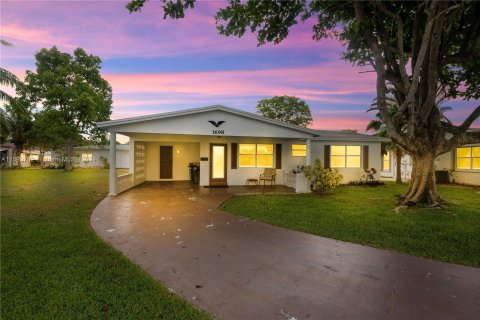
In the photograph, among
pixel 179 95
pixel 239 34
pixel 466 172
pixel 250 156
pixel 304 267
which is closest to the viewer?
pixel 304 267

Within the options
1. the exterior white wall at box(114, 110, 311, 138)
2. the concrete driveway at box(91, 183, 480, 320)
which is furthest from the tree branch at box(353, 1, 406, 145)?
the concrete driveway at box(91, 183, 480, 320)

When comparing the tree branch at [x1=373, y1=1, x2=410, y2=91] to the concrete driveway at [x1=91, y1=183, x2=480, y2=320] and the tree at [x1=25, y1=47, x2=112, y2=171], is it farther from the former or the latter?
the tree at [x1=25, y1=47, x2=112, y2=171]

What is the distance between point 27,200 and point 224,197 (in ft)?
23.9

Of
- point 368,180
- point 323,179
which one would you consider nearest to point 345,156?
point 368,180

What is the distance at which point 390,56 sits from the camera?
9.91 meters

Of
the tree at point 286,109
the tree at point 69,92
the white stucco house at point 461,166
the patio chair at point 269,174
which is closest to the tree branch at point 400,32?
the patio chair at point 269,174

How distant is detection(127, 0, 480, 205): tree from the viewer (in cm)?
848

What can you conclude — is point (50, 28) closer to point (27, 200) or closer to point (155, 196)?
point (27, 200)

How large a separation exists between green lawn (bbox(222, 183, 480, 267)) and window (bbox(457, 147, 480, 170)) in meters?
7.02

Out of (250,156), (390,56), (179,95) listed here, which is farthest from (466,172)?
(179,95)

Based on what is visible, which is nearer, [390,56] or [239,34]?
[390,56]

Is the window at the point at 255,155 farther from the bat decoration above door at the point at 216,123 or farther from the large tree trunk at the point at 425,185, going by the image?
the large tree trunk at the point at 425,185

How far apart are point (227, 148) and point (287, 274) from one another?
36.3ft

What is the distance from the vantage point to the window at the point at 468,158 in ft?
52.9
